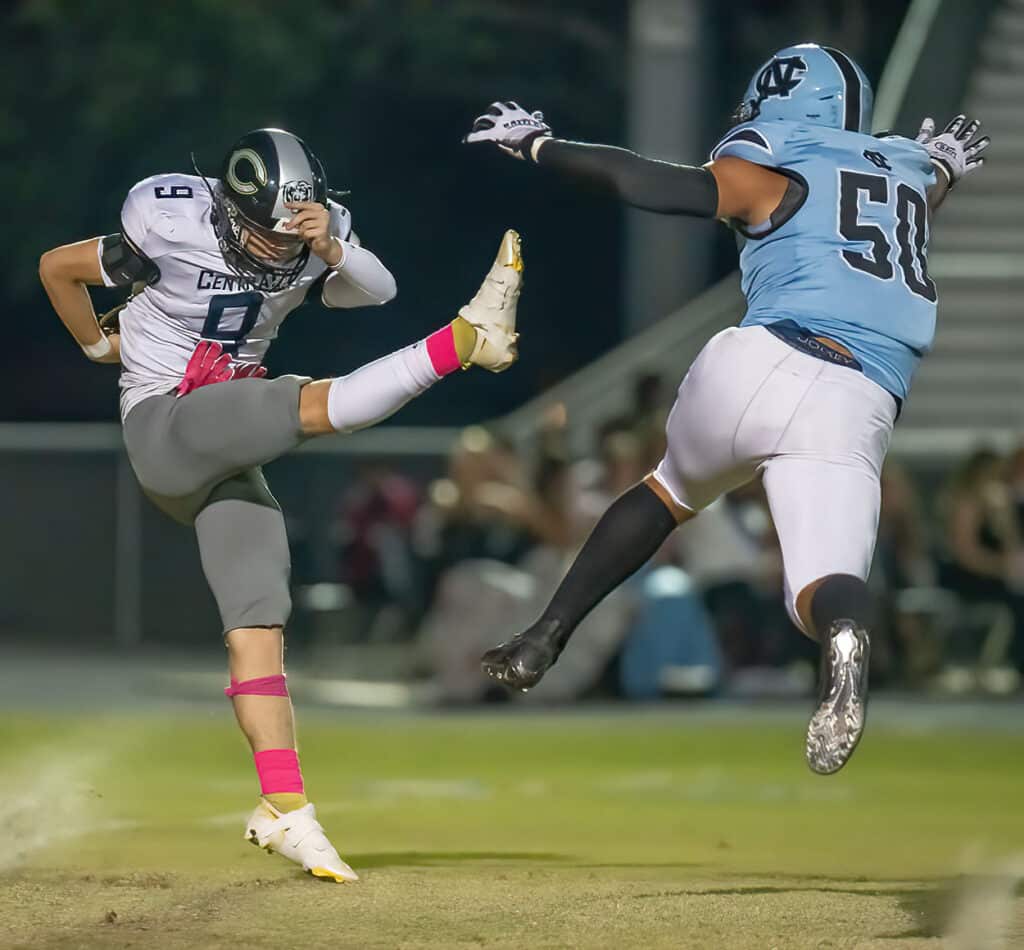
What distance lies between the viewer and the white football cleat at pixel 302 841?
670 centimetres

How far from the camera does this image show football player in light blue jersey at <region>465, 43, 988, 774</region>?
623 cm

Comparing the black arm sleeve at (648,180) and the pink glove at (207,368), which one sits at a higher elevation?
the black arm sleeve at (648,180)

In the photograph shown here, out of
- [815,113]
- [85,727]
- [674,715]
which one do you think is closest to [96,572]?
[85,727]

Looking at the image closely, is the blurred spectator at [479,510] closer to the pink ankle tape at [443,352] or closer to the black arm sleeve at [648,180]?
the pink ankle tape at [443,352]

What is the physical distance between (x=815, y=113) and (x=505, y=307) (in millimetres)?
1085

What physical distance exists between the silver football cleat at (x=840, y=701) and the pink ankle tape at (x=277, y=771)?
1716 mm

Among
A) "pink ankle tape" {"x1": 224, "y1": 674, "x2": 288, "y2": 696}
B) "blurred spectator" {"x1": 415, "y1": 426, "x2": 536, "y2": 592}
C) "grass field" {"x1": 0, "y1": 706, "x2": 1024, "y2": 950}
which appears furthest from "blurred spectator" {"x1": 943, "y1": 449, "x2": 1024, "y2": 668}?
"pink ankle tape" {"x1": 224, "y1": 674, "x2": 288, "y2": 696}

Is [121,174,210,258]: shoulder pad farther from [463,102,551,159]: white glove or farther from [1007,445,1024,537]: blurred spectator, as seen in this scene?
[1007,445,1024,537]: blurred spectator

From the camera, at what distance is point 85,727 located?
40.1ft

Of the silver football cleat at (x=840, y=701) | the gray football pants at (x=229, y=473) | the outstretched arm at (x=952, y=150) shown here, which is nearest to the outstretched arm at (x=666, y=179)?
the outstretched arm at (x=952, y=150)

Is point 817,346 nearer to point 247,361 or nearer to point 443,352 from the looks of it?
point 443,352

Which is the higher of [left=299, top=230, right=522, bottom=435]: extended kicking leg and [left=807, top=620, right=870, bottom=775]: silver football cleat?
[left=299, top=230, right=522, bottom=435]: extended kicking leg

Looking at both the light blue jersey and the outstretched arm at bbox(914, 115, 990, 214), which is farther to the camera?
the outstretched arm at bbox(914, 115, 990, 214)

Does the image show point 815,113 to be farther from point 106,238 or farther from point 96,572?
point 96,572
